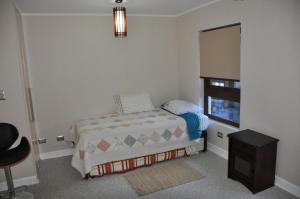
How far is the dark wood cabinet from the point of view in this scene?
2.55 metres

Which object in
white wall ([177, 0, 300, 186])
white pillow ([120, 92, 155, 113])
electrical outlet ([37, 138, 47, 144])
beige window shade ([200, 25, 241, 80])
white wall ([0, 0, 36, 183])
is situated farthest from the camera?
white pillow ([120, 92, 155, 113])

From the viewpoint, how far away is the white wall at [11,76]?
2.67m

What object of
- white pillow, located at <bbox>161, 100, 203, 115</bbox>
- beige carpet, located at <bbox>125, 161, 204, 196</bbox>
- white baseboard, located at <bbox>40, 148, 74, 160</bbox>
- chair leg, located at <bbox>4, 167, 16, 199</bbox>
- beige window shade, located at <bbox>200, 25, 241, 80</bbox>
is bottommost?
beige carpet, located at <bbox>125, 161, 204, 196</bbox>

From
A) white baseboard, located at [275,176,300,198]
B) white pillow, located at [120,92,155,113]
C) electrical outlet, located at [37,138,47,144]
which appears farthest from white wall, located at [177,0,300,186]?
electrical outlet, located at [37,138,47,144]

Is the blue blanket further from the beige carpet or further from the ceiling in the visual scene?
the ceiling

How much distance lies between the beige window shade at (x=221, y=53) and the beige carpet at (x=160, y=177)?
147 centimetres

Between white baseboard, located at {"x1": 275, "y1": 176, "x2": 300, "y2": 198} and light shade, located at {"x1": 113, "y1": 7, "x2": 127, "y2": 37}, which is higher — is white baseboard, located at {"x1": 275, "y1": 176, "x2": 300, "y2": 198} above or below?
below

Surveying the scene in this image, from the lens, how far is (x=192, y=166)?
11.0ft

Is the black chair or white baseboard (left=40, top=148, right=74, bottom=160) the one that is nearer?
the black chair

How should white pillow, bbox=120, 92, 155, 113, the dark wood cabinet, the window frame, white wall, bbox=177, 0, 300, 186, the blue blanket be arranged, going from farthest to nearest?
white pillow, bbox=120, 92, 155, 113
the blue blanket
the window frame
the dark wood cabinet
white wall, bbox=177, 0, 300, 186

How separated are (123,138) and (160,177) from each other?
72cm

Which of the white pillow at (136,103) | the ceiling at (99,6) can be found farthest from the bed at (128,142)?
the ceiling at (99,6)

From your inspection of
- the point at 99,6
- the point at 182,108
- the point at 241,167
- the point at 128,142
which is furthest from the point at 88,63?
the point at 241,167

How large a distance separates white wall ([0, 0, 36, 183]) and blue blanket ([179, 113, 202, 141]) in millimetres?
2241
